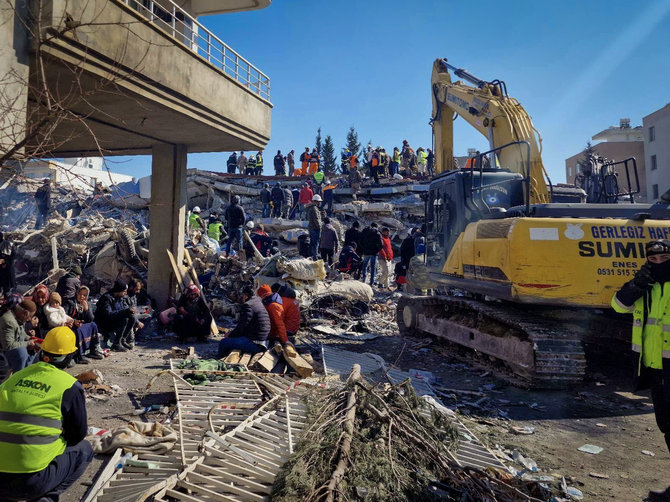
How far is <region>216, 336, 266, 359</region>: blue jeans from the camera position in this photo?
7035 millimetres

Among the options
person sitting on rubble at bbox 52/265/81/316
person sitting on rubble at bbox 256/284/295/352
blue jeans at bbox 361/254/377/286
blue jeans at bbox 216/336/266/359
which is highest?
blue jeans at bbox 361/254/377/286

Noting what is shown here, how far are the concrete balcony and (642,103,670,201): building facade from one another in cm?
3553

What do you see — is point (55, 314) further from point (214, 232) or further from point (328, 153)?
point (328, 153)

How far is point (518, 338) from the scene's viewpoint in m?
6.21

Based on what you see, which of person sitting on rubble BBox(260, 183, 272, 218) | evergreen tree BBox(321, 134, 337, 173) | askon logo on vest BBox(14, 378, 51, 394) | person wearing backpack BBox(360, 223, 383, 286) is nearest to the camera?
askon logo on vest BBox(14, 378, 51, 394)

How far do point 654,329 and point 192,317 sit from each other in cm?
729

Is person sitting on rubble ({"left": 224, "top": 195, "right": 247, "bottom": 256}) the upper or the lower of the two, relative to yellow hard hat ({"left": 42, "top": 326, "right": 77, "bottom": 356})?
upper

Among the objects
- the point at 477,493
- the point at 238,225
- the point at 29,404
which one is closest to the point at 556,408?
the point at 477,493

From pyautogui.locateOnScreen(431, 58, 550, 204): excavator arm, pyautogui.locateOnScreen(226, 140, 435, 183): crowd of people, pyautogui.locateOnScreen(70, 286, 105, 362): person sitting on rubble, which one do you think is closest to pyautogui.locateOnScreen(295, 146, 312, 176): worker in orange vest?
pyautogui.locateOnScreen(226, 140, 435, 183): crowd of people

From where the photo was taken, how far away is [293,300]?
836 cm

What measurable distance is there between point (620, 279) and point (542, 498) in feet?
11.2

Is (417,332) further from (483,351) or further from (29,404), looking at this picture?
(29,404)

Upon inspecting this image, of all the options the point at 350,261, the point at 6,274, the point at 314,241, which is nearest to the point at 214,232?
the point at 314,241

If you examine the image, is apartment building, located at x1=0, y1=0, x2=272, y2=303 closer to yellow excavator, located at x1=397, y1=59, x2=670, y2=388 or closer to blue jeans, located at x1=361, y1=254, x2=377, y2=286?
yellow excavator, located at x1=397, y1=59, x2=670, y2=388
